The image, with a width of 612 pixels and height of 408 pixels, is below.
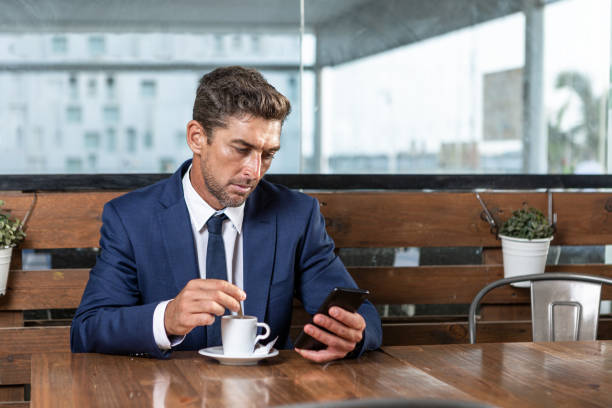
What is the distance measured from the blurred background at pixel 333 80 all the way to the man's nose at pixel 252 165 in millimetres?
1048

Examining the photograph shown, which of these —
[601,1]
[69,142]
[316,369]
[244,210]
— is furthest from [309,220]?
[601,1]

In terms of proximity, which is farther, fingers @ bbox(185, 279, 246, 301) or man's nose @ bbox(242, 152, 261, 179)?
man's nose @ bbox(242, 152, 261, 179)

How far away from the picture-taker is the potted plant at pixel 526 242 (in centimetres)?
257

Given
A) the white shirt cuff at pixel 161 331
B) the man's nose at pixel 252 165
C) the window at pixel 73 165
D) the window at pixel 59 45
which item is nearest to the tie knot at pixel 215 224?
the man's nose at pixel 252 165

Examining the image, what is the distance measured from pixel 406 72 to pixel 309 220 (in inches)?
50.8

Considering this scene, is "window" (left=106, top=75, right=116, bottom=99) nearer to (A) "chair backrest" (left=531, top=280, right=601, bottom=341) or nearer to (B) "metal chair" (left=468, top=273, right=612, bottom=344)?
(B) "metal chair" (left=468, top=273, right=612, bottom=344)

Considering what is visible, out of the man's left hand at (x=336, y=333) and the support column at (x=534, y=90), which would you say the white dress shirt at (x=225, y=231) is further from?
the support column at (x=534, y=90)

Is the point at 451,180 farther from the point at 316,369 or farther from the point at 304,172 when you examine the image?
the point at 316,369

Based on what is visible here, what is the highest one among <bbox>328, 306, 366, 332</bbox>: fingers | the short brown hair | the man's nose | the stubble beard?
the short brown hair

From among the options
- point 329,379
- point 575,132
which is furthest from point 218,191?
point 575,132

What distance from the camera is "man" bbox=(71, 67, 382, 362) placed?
1763mm

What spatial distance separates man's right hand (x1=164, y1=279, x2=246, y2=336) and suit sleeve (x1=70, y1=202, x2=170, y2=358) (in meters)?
0.09

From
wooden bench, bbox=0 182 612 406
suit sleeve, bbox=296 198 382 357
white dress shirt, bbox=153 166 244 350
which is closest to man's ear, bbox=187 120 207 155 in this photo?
white dress shirt, bbox=153 166 244 350

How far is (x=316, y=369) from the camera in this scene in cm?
144
